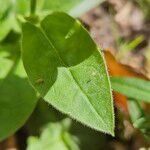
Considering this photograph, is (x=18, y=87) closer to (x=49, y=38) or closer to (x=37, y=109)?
(x=37, y=109)

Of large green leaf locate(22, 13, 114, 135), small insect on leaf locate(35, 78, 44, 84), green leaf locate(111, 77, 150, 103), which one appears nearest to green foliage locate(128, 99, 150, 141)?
green leaf locate(111, 77, 150, 103)

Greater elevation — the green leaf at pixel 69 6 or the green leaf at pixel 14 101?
the green leaf at pixel 69 6

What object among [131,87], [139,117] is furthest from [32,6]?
[139,117]

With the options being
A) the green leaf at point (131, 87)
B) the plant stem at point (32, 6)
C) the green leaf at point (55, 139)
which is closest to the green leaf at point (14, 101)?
the green leaf at point (55, 139)

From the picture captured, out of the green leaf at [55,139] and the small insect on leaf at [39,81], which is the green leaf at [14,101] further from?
the small insect on leaf at [39,81]

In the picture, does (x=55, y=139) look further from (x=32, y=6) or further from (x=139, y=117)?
(x=32, y=6)

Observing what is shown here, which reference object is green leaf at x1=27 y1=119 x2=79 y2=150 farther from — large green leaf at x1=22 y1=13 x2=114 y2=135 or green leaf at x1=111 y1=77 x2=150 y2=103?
large green leaf at x1=22 y1=13 x2=114 y2=135
